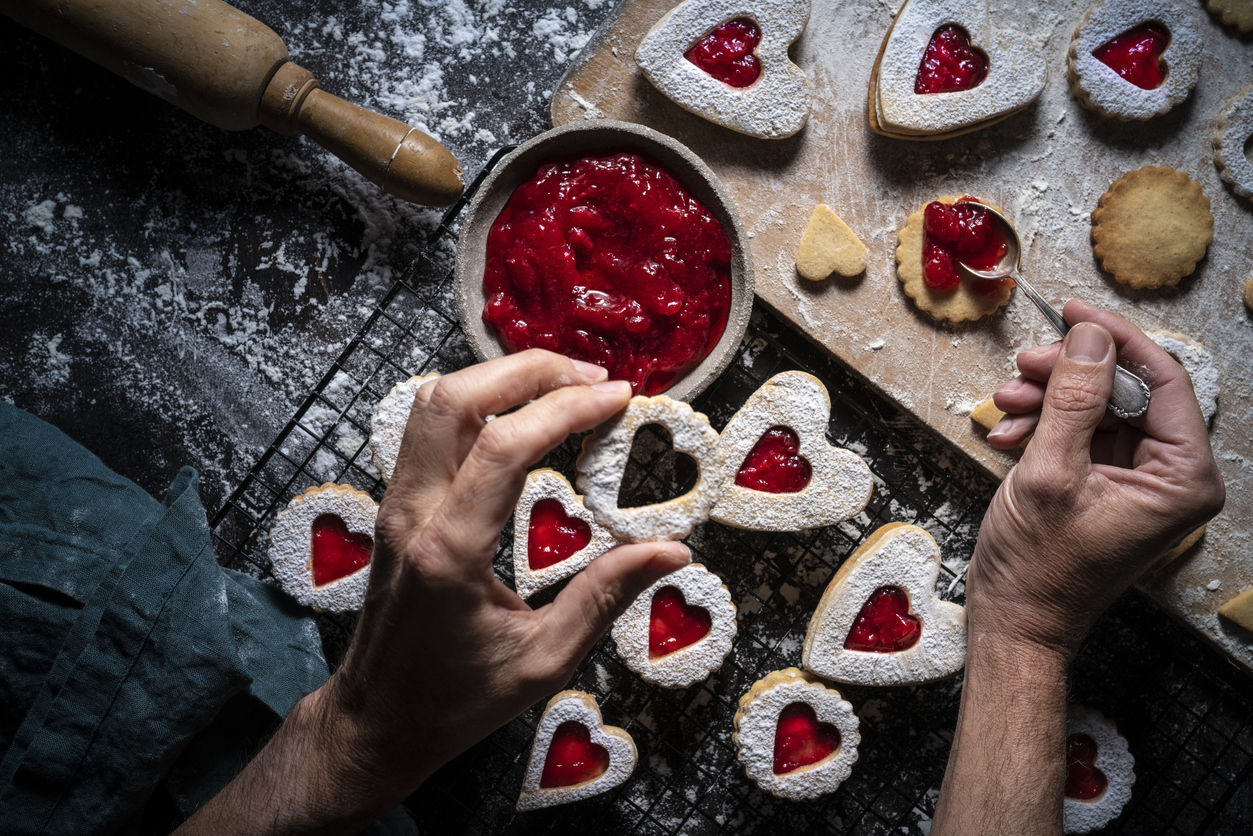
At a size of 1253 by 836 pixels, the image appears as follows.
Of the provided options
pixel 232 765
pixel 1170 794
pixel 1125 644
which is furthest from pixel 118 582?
pixel 1170 794

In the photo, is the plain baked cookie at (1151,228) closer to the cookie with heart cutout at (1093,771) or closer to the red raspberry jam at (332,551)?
the cookie with heart cutout at (1093,771)

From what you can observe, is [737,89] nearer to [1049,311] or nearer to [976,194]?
[976,194]

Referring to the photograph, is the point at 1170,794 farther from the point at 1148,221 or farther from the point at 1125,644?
the point at 1148,221

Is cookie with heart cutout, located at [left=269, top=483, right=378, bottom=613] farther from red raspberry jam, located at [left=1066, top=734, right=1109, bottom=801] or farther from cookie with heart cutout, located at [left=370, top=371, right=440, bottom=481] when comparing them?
red raspberry jam, located at [left=1066, top=734, right=1109, bottom=801]

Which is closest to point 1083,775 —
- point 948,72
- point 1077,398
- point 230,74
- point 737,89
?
point 1077,398

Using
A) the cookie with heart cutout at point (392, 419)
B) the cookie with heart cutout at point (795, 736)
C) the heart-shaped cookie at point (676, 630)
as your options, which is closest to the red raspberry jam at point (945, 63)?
the heart-shaped cookie at point (676, 630)

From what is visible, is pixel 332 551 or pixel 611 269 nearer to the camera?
pixel 611 269
